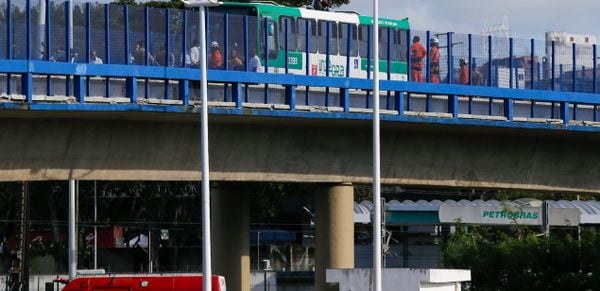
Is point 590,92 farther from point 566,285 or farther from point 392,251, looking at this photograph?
point 392,251

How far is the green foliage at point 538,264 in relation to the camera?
3369cm

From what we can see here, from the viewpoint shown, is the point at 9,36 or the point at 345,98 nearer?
the point at 9,36

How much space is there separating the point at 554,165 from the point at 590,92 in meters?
2.30

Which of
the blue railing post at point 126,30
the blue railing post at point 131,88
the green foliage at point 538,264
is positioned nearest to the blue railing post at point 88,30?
the blue railing post at point 126,30

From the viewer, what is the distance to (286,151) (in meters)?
31.3

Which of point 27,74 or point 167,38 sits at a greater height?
point 167,38

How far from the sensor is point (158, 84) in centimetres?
2814

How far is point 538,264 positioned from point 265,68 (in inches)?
370

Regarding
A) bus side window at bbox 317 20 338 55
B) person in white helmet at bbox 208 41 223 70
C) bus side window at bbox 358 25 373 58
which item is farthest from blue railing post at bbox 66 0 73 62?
bus side window at bbox 358 25 373 58

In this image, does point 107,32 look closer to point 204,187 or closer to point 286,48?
point 204,187

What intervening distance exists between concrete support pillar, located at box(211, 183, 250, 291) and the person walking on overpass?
6.06 meters

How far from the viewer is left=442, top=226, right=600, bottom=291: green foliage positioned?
33.7m

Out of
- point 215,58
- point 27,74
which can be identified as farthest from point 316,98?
point 27,74

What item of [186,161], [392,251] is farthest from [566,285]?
[392,251]
